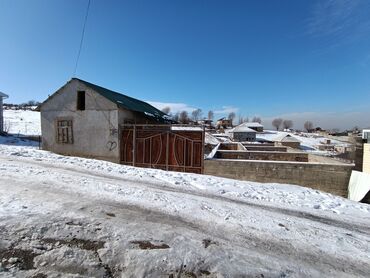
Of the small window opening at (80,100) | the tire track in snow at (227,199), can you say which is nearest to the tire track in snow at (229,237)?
the tire track in snow at (227,199)

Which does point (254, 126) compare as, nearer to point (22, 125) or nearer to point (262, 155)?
point (262, 155)

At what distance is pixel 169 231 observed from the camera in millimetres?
3539

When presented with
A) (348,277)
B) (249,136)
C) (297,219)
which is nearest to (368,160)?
(297,219)

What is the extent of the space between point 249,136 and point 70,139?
46.1 m

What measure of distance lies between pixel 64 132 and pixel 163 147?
7.22m

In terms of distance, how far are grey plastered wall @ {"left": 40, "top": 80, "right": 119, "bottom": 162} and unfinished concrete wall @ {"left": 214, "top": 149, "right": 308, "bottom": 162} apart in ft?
23.4

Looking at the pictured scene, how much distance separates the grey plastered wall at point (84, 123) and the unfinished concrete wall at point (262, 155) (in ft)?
23.4

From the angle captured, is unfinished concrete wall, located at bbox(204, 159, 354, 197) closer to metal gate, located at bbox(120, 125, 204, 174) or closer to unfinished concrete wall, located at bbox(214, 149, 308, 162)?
metal gate, located at bbox(120, 125, 204, 174)

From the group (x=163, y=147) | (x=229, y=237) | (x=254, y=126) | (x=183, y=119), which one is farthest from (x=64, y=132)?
(x=254, y=126)

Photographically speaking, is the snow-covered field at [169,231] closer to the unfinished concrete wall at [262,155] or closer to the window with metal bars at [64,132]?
the unfinished concrete wall at [262,155]

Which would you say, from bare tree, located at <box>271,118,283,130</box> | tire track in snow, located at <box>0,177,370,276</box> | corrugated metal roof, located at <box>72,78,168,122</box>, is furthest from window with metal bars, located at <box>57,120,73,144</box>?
bare tree, located at <box>271,118,283,130</box>

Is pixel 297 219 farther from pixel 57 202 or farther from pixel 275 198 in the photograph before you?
pixel 57 202

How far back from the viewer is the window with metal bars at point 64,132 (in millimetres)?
15219

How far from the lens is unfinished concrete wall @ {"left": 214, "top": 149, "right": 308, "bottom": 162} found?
49.4 feet
